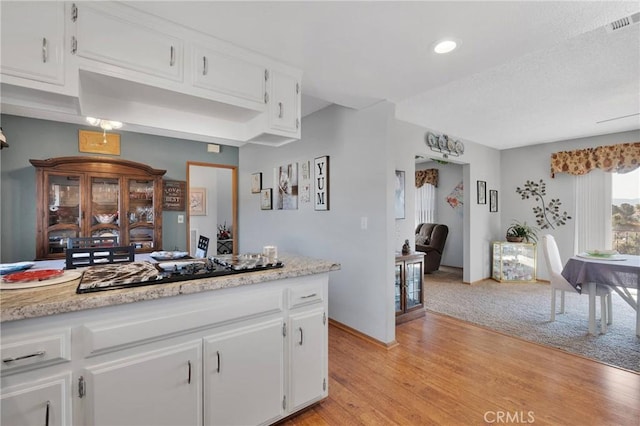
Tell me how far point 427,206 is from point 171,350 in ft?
21.2

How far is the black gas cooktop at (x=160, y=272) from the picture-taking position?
130 cm

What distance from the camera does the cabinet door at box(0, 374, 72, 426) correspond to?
3.40 ft

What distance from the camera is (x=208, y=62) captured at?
1771 mm

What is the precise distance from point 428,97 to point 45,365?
11.6 feet

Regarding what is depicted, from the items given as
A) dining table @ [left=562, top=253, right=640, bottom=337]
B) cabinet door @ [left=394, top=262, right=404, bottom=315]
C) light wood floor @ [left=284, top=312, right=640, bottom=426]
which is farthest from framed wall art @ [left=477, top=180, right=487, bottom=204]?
light wood floor @ [left=284, top=312, right=640, bottom=426]

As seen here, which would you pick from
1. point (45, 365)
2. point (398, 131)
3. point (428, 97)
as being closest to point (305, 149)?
point (398, 131)

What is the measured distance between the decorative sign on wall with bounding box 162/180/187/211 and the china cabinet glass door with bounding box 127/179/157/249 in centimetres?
42

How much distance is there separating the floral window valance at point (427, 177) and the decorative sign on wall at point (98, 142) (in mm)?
5949

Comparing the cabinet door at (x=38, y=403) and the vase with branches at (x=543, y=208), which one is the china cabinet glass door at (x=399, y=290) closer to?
the cabinet door at (x=38, y=403)

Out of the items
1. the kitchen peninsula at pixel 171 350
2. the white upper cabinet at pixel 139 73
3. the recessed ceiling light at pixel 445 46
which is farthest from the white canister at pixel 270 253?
the recessed ceiling light at pixel 445 46

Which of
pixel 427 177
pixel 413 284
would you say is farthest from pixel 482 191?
pixel 413 284

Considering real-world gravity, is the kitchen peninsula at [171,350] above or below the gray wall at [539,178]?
below

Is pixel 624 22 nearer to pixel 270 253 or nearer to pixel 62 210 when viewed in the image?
pixel 270 253

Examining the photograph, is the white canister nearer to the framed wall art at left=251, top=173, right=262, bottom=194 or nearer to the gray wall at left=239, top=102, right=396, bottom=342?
the gray wall at left=239, top=102, right=396, bottom=342
